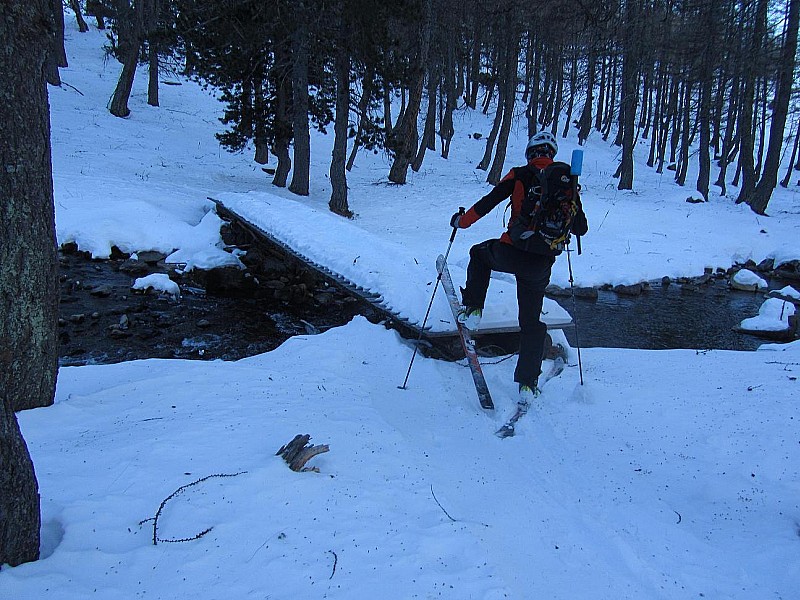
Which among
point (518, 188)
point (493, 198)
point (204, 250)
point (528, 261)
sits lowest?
point (204, 250)

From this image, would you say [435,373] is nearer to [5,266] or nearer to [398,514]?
[398,514]

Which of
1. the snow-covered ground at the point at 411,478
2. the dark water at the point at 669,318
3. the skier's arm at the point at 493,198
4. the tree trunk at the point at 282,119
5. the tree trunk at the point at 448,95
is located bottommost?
the dark water at the point at 669,318

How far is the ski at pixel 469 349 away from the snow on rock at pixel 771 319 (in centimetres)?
608

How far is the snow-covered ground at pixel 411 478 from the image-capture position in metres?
2.51

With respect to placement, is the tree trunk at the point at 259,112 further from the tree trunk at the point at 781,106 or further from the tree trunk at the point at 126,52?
the tree trunk at the point at 781,106

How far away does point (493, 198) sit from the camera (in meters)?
5.17

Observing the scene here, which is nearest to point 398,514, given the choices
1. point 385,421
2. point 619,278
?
point 385,421

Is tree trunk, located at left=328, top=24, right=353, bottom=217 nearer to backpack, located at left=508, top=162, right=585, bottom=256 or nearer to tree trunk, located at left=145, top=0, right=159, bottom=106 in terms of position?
tree trunk, located at left=145, top=0, right=159, bottom=106

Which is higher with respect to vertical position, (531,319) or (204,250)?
(531,319)

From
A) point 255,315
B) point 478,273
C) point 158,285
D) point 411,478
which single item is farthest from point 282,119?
point 411,478

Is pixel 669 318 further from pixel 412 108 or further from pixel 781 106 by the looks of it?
pixel 781 106

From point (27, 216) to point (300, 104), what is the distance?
45.4 feet

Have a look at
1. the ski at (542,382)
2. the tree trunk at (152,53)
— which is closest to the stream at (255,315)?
the ski at (542,382)

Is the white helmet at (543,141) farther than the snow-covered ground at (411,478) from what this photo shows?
Yes
